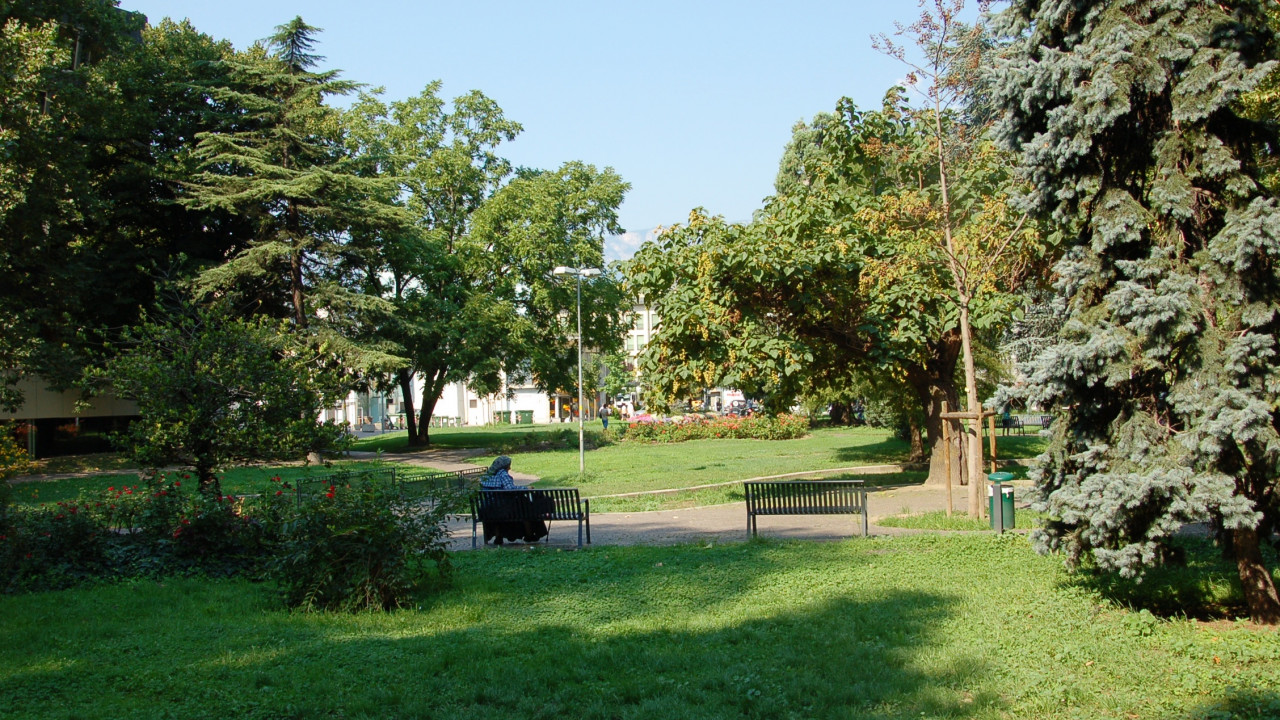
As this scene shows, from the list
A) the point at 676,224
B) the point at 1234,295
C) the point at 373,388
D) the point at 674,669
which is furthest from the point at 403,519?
the point at 373,388

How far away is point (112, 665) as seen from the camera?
6.73 meters

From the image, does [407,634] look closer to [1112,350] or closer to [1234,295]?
[1112,350]

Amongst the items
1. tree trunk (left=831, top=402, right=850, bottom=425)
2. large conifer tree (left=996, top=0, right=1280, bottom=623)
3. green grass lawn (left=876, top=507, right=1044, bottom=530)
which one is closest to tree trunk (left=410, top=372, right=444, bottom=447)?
tree trunk (left=831, top=402, right=850, bottom=425)

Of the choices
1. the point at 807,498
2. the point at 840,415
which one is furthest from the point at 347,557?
the point at 840,415

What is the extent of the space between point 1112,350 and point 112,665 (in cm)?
815

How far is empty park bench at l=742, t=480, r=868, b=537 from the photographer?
42.0 ft

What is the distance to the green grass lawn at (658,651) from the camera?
5672 mm

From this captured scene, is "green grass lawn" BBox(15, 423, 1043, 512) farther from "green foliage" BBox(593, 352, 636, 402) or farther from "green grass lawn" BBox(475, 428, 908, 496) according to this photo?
"green foliage" BBox(593, 352, 636, 402)

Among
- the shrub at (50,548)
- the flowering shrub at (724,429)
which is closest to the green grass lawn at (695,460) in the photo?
the flowering shrub at (724,429)

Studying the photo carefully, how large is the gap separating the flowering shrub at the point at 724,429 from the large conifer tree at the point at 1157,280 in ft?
116

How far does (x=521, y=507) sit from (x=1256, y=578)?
8893 mm

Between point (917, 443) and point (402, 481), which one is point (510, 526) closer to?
point (402, 481)

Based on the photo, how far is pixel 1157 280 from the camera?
23.7 feet

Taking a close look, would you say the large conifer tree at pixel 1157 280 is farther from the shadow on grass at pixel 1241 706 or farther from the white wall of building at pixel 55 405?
the white wall of building at pixel 55 405
